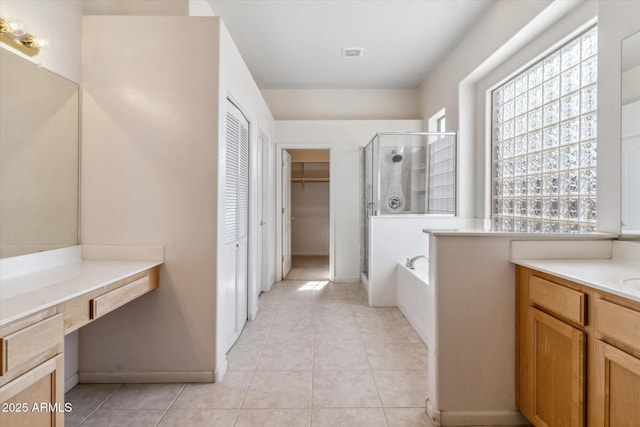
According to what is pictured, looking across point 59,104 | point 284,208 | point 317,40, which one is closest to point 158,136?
point 59,104

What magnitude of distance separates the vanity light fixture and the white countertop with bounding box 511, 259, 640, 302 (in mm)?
2674

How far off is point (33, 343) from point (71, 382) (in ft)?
3.91

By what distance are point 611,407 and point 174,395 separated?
2.10 m

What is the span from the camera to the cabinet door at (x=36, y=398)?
1031 mm

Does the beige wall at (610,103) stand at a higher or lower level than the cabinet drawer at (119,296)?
higher

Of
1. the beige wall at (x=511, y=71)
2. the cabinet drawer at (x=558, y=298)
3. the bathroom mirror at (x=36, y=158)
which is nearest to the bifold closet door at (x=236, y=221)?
the bathroom mirror at (x=36, y=158)

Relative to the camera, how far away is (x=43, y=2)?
1744mm

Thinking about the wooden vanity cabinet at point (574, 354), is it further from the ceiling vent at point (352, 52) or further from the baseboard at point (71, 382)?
the ceiling vent at point (352, 52)

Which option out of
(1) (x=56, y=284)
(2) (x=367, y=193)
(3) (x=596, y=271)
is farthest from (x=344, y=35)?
(1) (x=56, y=284)

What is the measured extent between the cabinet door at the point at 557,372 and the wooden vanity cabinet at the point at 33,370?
2002mm

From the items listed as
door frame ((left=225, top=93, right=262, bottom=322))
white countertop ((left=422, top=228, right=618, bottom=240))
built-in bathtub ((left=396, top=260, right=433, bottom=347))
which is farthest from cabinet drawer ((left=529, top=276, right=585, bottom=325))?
door frame ((left=225, top=93, right=262, bottom=322))

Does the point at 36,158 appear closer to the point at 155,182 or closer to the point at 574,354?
the point at 155,182

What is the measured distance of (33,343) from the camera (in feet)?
3.70

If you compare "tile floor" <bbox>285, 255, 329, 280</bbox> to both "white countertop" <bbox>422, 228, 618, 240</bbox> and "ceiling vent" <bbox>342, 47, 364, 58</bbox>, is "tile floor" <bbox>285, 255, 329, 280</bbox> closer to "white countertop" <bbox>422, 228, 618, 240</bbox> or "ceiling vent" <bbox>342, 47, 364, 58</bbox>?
"ceiling vent" <bbox>342, 47, 364, 58</bbox>
